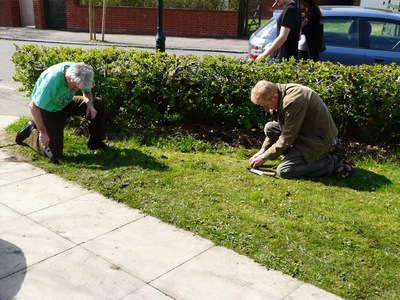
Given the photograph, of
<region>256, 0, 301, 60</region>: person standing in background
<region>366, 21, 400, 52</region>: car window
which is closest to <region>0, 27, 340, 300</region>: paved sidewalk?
<region>256, 0, 301, 60</region>: person standing in background

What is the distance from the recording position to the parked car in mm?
7891

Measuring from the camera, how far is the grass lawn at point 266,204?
366 centimetres

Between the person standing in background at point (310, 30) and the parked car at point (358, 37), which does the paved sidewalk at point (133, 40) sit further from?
the person standing in background at point (310, 30)

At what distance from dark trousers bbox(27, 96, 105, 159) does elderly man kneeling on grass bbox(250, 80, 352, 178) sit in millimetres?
2098

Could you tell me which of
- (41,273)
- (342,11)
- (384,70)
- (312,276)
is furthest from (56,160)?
(342,11)

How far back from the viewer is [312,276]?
353 cm

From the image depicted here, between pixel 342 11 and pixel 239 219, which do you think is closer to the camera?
pixel 239 219

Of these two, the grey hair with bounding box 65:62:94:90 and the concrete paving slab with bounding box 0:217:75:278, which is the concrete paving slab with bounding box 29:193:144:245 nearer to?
the concrete paving slab with bounding box 0:217:75:278

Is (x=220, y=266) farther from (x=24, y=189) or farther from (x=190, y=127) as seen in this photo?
(x=190, y=127)

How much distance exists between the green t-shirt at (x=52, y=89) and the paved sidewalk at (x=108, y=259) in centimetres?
119

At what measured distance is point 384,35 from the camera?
8.19 meters

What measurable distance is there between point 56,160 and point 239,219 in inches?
102

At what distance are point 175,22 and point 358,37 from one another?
1473 cm

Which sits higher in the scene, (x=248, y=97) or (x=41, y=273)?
(x=248, y=97)
